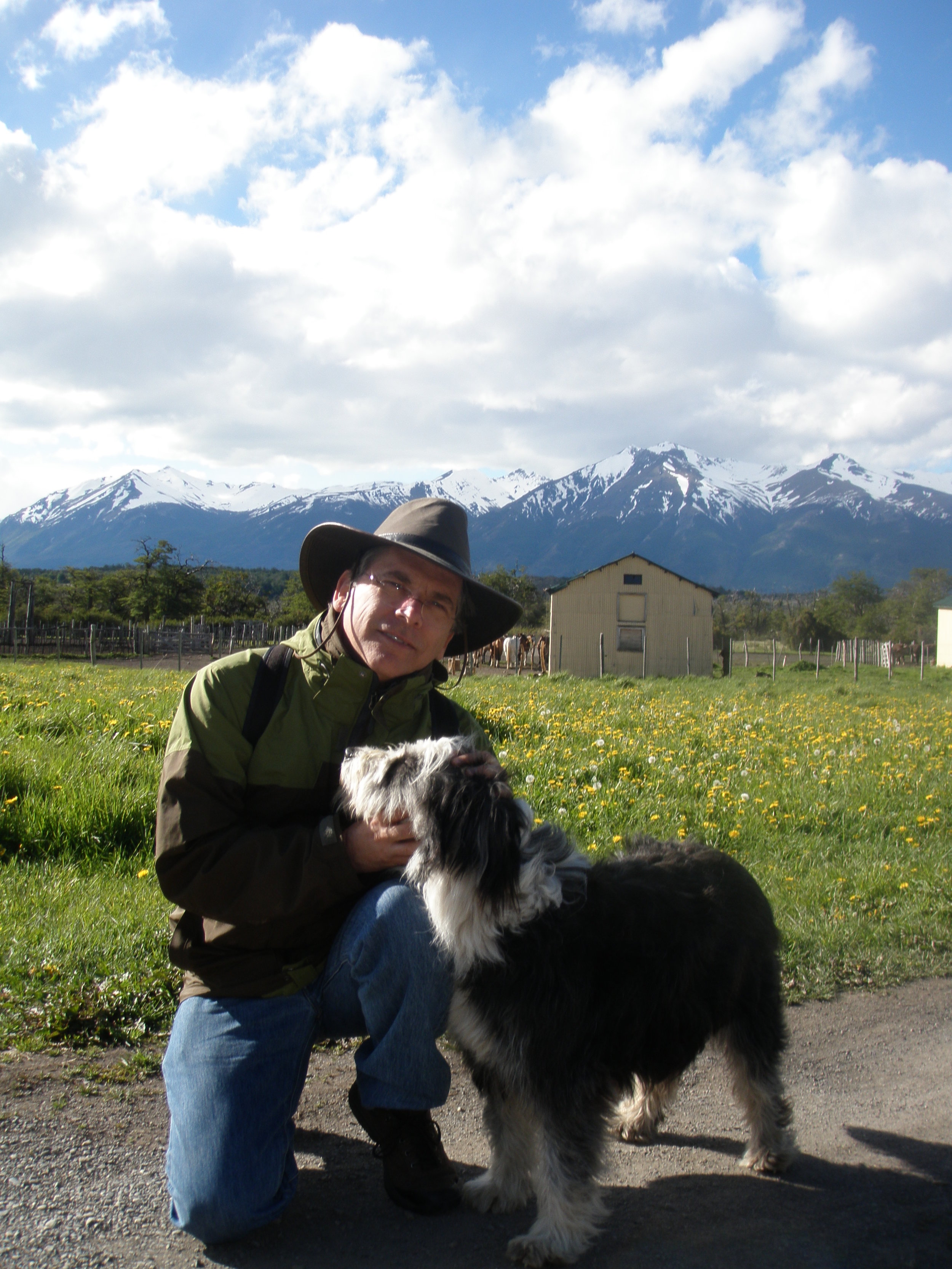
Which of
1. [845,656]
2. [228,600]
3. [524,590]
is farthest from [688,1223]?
[524,590]

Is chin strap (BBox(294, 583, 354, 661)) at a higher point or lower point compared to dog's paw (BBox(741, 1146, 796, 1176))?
higher

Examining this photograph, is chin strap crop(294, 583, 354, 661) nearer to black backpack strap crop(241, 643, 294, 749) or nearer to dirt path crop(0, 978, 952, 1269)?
black backpack strap crop(241, 643, 294, 749)

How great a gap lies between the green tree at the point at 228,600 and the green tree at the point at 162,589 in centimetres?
140

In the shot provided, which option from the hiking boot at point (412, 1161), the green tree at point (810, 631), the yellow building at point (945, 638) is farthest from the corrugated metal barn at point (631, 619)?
the green tree at point (810, 631)

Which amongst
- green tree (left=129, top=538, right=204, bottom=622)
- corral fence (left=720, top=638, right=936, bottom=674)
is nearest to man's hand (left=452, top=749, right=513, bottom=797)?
corral fence (left=720, top=638, right=936, bottom=674)

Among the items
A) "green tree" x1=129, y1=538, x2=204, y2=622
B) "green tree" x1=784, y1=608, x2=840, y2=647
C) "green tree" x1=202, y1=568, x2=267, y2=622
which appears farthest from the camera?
"green tree" x1=784, y1=608, x2=840, y2=647

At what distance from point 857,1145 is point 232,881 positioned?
254 centimetres

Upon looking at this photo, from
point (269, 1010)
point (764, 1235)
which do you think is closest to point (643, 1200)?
point (764, 1235)

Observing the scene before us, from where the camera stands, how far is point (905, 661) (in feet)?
191

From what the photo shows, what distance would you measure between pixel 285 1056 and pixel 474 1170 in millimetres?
865

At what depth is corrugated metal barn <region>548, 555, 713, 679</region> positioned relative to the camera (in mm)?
39562

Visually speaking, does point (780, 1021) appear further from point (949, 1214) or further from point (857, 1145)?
point (949, 1214)

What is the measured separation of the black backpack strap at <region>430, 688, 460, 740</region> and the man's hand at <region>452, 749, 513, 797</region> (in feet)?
2.02

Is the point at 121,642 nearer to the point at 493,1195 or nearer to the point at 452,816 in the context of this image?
the point at 493,1195
